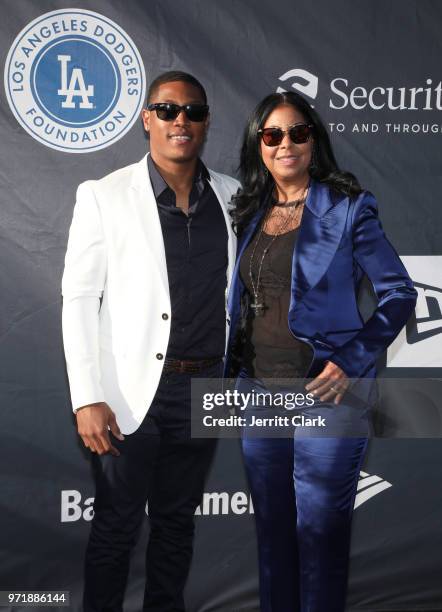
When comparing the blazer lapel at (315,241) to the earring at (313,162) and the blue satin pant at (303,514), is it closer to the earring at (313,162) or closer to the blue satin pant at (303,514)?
the earring at (313,162)

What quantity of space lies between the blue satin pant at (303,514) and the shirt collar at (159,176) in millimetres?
958

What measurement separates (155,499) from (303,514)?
644 mm

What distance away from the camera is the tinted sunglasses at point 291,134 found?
2408 mm

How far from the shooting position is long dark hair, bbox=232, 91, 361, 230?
2.44 m

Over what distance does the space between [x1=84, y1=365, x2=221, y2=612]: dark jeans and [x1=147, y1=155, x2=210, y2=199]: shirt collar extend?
2.24ft

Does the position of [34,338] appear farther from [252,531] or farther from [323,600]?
[323,600]

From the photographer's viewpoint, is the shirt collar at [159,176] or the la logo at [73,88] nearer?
the shirt collar at [159,176]

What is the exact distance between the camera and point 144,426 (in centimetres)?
260

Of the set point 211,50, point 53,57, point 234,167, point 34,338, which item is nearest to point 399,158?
point 234,167

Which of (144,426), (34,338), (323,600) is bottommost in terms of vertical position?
(323,600)

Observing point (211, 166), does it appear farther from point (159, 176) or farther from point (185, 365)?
point (185, 365)

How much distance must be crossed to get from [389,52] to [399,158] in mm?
446
